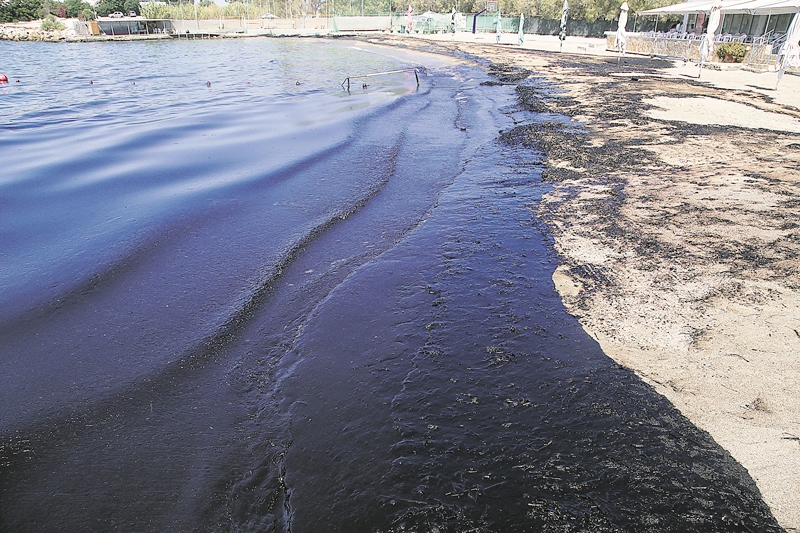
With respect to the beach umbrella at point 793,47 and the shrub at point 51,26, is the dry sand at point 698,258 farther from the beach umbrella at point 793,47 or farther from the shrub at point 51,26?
the shrub at point 51,26

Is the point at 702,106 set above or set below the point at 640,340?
above

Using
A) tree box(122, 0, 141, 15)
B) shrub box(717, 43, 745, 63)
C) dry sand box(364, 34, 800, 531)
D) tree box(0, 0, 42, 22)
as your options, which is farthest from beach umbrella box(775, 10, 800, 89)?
tree box(0, 0, 42, 22)

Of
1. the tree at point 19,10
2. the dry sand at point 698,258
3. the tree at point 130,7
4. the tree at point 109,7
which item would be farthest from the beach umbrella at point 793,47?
the tree at point 109,7

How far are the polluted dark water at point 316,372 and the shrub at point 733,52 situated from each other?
75.1ft

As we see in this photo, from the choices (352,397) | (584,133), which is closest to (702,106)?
(584,133)

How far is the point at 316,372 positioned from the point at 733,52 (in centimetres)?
3080

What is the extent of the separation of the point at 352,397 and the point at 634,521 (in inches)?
94.3

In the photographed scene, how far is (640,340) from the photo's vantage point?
5.09m

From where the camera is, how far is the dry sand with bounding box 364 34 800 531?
4.14m

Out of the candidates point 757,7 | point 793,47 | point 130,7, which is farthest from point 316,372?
point 130,7

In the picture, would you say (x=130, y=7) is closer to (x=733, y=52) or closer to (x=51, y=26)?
(x=51, y=26)

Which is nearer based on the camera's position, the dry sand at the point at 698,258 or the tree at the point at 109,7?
the dry sand at the point at 698,258

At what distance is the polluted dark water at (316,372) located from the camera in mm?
3580

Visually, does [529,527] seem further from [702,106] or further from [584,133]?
[702,106]
